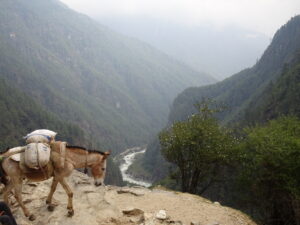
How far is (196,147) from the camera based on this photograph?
27734 mm

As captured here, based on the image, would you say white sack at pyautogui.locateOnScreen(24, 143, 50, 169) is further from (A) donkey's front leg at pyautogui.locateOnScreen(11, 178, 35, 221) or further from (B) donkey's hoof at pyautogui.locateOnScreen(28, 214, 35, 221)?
(B) donkey's hoof at pyautogui.locateOnScreen(28, 214, 35, 221)

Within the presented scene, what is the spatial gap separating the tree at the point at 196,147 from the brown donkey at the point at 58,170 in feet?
47.8

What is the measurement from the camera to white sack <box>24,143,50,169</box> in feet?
41.0

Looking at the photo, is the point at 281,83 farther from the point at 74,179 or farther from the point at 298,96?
the point at 74,179

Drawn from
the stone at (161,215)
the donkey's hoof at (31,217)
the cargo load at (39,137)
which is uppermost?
the cargo load at (39,137)

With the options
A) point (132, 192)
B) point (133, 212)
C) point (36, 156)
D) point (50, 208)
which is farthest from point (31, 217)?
point (132, 192)

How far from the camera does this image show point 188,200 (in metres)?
17.5

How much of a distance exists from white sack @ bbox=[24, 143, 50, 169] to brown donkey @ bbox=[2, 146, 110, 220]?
1.30 ft

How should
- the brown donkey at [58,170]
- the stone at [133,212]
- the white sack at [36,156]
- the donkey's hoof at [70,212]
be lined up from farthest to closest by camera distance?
the stone at [133,212]
the donkey's hoof at [70,212]
the brown donkey at [58,170]
the white sack at [36,156]

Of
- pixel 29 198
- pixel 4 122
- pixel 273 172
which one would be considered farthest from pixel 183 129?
pixel 4 122

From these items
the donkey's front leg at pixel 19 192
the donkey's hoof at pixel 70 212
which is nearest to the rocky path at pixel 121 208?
the donkey's hoof at pixel 70 212

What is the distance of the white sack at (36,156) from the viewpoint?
1249 cm

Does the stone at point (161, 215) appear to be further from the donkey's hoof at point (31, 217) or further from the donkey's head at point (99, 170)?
the donkey's hoof at point (31, 217)

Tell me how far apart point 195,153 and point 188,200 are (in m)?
10.3
